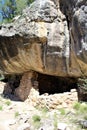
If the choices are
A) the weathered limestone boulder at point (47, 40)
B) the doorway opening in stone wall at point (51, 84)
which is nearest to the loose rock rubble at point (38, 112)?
the weathered limestone boulder at point (47, 40)

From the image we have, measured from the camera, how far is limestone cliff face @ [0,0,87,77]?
46.1 ft

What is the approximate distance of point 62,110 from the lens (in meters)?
13.2

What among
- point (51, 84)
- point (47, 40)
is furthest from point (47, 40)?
point (51, 84)

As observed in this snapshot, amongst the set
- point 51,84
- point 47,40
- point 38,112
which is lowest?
point 51,84

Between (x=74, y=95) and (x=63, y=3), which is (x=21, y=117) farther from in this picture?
(x=63, y=3)

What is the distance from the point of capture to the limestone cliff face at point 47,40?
14062 mm

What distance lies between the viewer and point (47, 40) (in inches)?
567

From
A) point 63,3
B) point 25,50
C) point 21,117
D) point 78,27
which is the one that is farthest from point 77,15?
point 21,117

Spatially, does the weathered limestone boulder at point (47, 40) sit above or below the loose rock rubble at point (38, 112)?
above

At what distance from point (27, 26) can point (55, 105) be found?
3490 millimetres

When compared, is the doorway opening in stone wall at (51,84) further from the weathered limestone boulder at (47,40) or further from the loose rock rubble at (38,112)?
the weathered limestone boulder at (47,40)

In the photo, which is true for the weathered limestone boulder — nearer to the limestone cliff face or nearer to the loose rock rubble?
the limestone cliff face

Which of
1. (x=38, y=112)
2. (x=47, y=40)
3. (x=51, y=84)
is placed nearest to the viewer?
(x=38, y=112)

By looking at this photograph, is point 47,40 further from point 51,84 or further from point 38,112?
point 51,84
